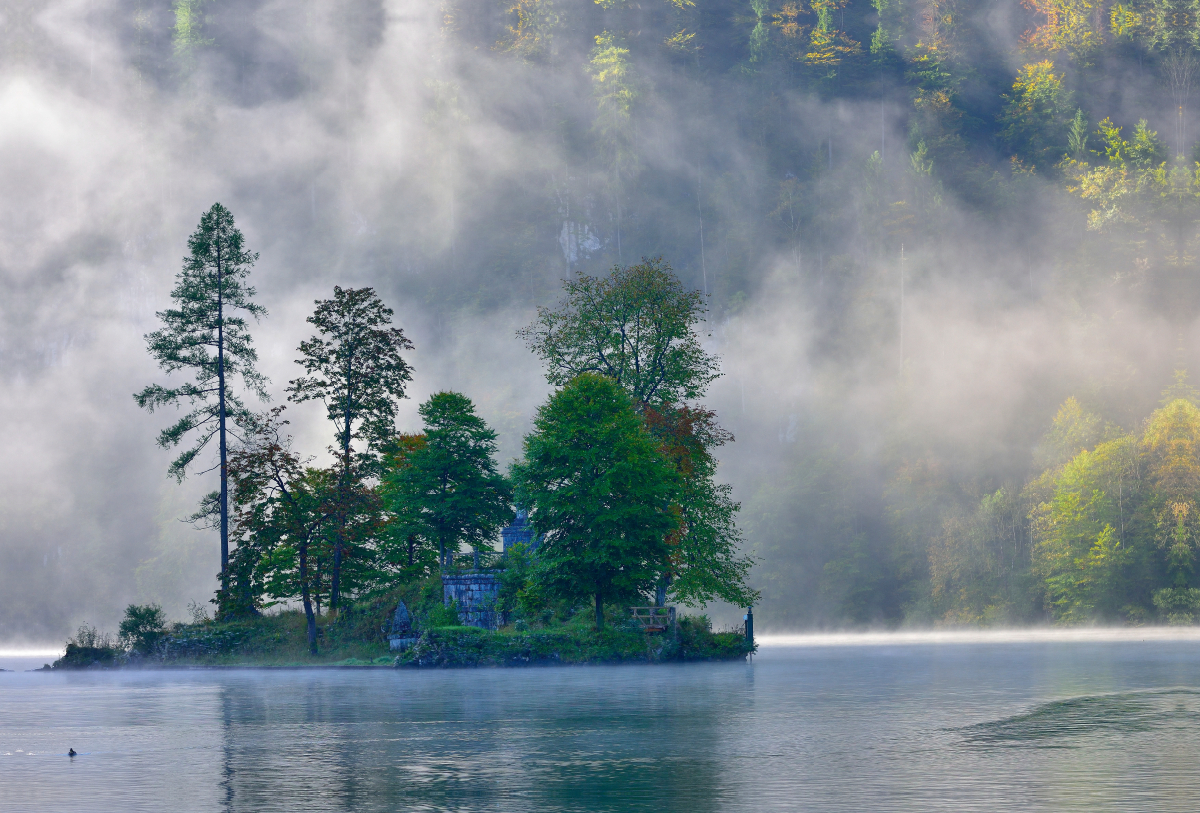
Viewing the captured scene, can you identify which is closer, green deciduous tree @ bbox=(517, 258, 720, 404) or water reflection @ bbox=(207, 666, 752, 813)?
water reflection @ bbox=(207, 666, 752, 813)

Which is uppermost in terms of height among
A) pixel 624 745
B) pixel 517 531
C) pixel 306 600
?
pixel 517 531

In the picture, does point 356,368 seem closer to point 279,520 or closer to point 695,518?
point 279,520

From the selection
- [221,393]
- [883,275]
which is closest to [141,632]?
[221,393]

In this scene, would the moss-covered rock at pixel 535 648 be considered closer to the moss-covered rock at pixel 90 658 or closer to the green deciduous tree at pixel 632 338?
the green deciduous tree at pixel 632 338

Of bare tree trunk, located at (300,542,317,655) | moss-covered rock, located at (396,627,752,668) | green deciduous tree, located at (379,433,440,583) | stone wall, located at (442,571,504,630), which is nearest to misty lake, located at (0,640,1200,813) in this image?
moss-covered rock, located at (396,627,752,668)

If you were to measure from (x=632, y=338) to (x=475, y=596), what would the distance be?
17.1m

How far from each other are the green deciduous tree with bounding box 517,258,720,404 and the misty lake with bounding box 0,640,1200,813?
24.0 meters

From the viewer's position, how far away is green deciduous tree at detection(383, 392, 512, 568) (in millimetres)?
61812

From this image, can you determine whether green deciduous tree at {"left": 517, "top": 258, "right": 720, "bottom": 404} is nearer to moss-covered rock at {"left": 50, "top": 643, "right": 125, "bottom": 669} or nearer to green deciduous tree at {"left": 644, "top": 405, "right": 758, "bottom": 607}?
green deciduous tree at {"left": 644, "top": 405, "right": 758, "bottom": 607}

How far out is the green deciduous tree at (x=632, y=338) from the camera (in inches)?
2493

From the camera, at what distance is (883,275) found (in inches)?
6344

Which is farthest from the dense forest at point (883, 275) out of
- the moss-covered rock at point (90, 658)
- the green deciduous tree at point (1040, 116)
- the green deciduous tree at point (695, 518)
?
the moss-covered rock at point (90, 658)

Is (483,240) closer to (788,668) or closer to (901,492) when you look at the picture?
(901,492)

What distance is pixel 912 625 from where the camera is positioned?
11238 cm
